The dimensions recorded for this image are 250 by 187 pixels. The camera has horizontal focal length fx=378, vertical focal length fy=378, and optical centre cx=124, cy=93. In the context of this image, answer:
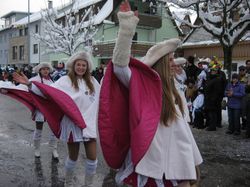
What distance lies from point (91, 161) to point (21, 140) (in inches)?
155

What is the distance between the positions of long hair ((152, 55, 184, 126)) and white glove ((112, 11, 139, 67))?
394 millimetres

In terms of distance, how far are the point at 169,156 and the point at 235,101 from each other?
275 inches

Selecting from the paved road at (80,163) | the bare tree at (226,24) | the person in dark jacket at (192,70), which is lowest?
the paved road at (80,163)

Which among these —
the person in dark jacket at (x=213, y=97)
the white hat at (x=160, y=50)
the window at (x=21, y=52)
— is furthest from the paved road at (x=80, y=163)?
the window at (x=21, y=52)

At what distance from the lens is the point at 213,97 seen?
9672 mm

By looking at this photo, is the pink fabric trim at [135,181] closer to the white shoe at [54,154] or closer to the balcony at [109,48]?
the white shoe at [54,154]

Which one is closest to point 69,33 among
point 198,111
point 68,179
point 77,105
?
point 198,111

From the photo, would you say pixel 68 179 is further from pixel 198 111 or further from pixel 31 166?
pixel 198 111

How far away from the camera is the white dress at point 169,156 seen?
260 cm

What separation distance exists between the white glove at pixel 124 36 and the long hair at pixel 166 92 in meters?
0.39

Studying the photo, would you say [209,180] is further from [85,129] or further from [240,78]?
[240,78]

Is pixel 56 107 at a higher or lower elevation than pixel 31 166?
higher

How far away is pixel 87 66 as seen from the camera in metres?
4.90

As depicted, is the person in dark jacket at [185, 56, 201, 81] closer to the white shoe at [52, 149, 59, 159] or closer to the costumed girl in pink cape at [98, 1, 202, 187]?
the white shoe at [52, 149, 59, 159]
